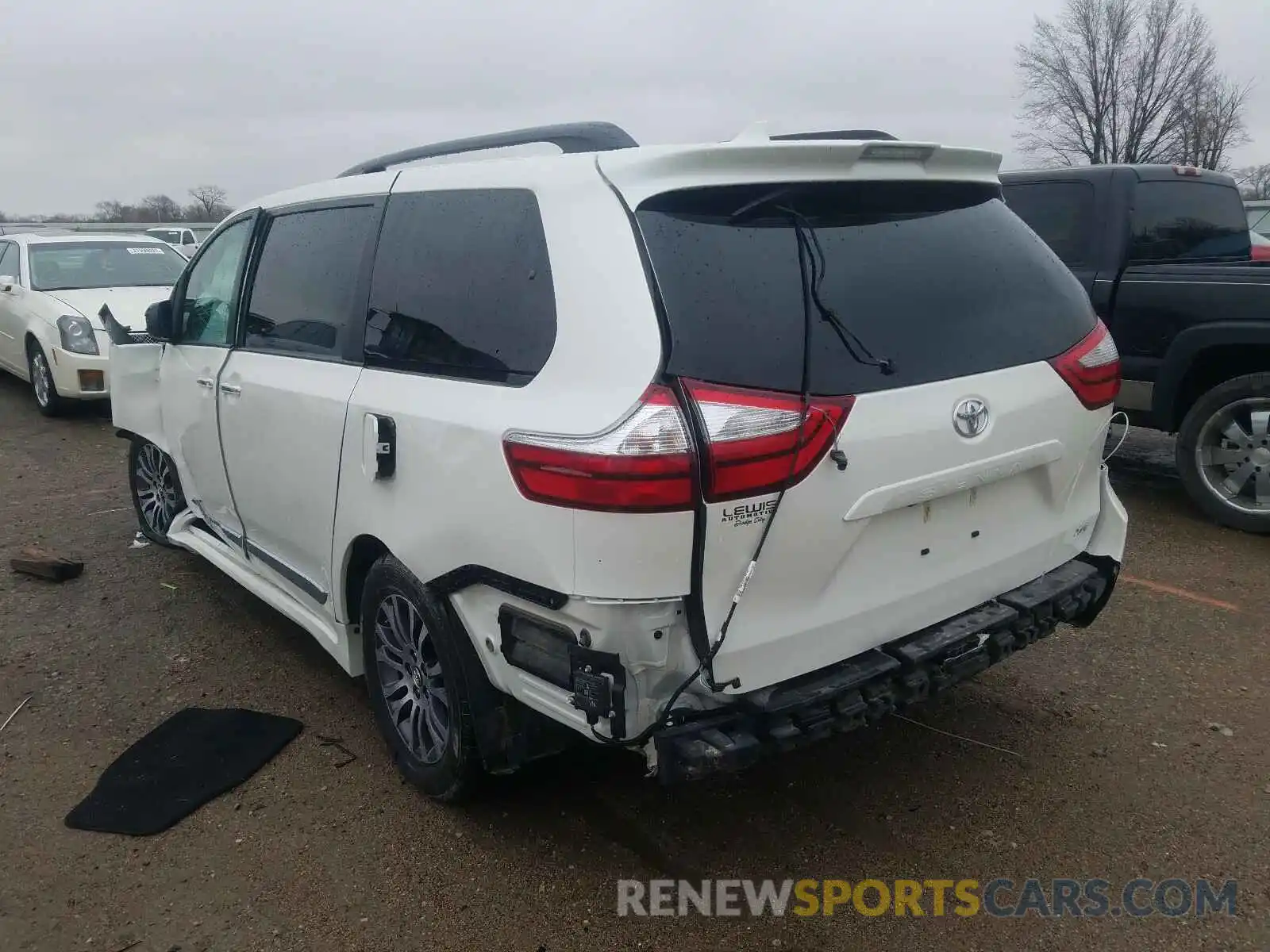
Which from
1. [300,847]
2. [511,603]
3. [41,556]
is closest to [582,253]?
[511,603]

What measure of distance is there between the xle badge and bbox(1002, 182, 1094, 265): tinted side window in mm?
4531

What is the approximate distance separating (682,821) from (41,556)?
390 centimetres

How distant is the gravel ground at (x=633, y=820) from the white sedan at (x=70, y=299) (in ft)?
17.8

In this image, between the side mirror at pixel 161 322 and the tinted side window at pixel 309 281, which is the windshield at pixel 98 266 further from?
the tinted side window at pixel 309 281

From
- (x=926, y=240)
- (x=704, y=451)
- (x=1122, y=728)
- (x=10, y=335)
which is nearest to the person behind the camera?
(x=704, y=451)

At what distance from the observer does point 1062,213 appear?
621cm

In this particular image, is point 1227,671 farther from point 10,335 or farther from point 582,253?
point 10,335

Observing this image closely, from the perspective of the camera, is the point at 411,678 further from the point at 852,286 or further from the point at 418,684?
the point at 852,286

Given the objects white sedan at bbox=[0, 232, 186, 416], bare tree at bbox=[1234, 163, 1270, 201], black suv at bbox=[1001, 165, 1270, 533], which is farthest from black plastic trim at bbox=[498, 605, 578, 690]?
bare tree at bbox=[1234, 163, 1270, 201]

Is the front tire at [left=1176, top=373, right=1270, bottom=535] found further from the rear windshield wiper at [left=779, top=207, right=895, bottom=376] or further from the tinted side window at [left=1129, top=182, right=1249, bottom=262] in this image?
the rear windshield wiper at [left=779, top=207, right=895, bottom=376]

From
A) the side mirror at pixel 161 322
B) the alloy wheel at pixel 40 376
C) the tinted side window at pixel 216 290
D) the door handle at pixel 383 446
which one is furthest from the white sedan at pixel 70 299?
the door handle at pixel 383 446

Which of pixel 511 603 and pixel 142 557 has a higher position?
pixel 511 603

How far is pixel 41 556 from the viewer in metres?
5.20

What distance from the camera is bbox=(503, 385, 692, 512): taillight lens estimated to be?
86.3 inches
